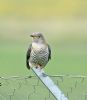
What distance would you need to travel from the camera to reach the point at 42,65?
34.9 ft

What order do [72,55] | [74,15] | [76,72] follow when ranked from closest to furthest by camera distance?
[76,72], [72,55], [74,15]

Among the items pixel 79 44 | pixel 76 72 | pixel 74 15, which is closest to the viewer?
pixel 76 72

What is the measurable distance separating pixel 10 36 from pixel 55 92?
19.0 meters

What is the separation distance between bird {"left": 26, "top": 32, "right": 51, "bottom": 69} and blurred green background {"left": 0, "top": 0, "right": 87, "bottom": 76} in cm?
504

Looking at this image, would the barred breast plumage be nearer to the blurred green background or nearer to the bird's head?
the bird's head

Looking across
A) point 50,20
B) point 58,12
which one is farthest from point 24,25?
point 58,12

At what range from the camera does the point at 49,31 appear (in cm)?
2797

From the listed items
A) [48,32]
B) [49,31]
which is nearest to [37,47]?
[48,32]

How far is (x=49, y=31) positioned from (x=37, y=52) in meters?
17.7

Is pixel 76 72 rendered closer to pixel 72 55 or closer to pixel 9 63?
pixel 9 63

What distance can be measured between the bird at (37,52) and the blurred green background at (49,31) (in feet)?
16.5

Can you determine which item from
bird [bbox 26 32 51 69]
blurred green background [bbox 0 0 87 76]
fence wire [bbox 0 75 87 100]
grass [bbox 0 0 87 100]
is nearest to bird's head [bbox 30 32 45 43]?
bird [bbox 26 32 51 69]

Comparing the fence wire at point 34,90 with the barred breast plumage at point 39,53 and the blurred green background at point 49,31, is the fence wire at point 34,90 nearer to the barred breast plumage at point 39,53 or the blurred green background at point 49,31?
the barred breast plumage at point 39,53

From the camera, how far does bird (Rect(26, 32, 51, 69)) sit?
10305 millimetres
